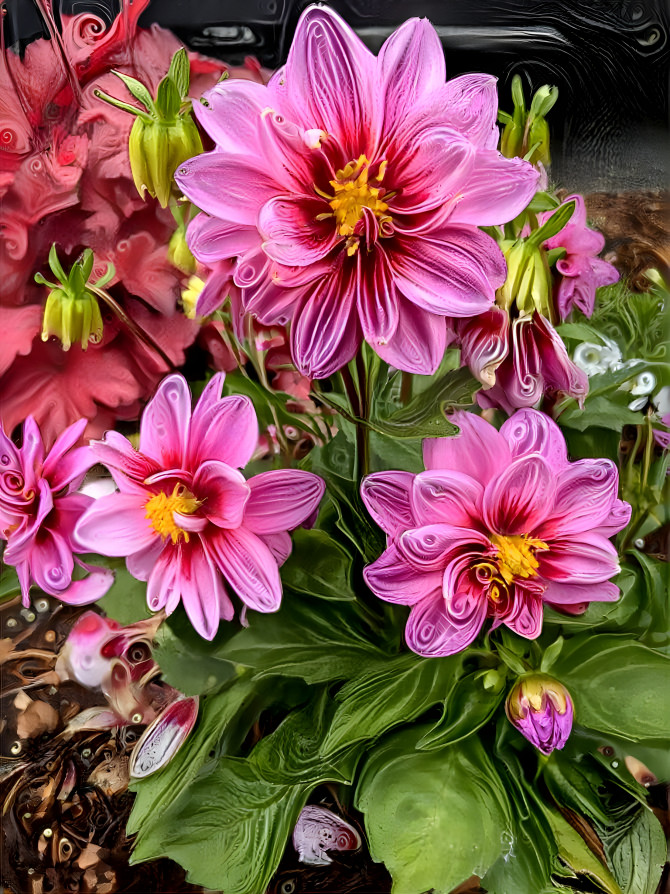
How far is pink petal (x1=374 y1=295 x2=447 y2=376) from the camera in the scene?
0.31 m

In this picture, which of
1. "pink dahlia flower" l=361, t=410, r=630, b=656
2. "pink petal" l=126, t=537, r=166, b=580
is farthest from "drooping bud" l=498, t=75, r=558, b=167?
"pink petal" l=126, t=537, r=166, b=580

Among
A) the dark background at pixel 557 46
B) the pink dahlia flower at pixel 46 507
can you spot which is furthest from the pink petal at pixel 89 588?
the dark background at pixel 557 46

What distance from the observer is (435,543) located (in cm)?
32

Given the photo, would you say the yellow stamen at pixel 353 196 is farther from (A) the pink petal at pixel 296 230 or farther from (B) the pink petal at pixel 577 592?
(B) the pink petal at pixel 577 592

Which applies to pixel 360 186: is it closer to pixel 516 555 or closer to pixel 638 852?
pixel 516 555

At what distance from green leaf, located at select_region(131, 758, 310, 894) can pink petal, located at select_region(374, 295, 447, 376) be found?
18 centimetres

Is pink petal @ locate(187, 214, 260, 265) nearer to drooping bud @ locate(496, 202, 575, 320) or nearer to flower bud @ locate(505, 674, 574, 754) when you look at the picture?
drooping bud @ locate(496, 202, 575, 320)

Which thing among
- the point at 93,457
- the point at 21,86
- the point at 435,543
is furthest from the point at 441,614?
the point at 21,86

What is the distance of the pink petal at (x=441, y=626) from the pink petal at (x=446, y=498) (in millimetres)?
31

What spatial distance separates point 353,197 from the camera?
31cm

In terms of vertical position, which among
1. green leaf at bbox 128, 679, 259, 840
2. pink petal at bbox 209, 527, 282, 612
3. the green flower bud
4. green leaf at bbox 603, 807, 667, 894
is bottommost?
green leaf at bbox 603, 807, 667, 894

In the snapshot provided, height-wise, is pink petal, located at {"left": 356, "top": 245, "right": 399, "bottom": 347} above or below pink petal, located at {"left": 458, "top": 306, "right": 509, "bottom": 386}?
above

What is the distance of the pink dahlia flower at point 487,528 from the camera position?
0.32 meters

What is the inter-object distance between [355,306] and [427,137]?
7 cm
